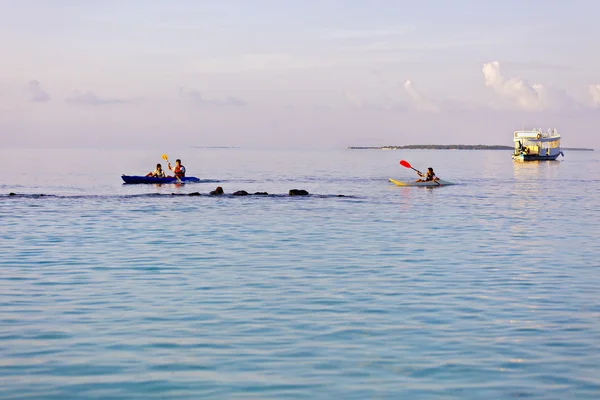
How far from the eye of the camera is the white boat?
140 meters

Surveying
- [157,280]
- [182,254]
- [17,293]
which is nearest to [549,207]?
[182,254]

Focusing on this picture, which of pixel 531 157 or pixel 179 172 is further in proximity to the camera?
pixel 531 157

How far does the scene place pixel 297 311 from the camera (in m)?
14.8

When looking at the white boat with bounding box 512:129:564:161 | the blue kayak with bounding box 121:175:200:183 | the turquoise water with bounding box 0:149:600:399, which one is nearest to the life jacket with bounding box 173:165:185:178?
the blue kayak with bounding box 121:175:200:183

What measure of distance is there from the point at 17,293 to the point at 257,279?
17.2 feet

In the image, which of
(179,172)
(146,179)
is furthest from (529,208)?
(146,179)

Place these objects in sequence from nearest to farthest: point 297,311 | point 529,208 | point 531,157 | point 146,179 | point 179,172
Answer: point 297,311 → point 529,208 → point 146,179 → point 179,172 → point 531,157

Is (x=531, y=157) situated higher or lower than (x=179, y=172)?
higher

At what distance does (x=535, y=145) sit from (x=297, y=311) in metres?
138

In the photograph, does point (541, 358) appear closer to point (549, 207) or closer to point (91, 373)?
point (91, 373)

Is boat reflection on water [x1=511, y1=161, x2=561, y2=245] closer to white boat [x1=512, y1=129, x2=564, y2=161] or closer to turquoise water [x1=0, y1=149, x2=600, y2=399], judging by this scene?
turquoise water [x1=0, y1=149, x2=600, y2=399]

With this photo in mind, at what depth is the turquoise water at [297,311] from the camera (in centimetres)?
1052

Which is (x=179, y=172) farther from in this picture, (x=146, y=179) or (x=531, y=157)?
(x=531, y=157)

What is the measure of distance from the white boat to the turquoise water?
368 ft
